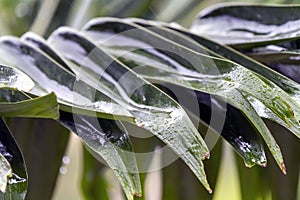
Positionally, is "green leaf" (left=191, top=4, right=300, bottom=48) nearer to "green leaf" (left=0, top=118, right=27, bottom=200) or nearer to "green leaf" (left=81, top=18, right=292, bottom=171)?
"green leaf" (left=81, top=18, right=292, bottom=171)

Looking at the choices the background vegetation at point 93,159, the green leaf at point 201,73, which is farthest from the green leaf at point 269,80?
the background vegetation at point 93,159

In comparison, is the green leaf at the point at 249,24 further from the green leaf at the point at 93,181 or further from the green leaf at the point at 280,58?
the green leaf at the point at 93,181

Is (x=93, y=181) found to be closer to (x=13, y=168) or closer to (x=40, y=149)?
(x=40, y=149)

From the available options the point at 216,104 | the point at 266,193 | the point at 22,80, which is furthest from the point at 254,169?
the point at 22,80

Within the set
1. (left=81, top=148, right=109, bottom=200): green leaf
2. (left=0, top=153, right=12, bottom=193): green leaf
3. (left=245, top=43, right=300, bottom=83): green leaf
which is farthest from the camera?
(left=81, top=148, right=109, bottom=200): green leaf

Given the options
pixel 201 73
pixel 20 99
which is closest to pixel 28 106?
pixel 20 99

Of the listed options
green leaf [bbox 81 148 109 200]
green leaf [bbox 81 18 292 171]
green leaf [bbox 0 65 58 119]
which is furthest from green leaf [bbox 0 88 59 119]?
green leaf [bbox 81 148 109 200]

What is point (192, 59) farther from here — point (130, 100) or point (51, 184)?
point (51, 184)
